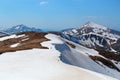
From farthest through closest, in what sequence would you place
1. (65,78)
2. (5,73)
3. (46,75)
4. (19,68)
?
(19,68)
(5,73)
(46,75)
(65,78)

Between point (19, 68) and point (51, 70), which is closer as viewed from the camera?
point (51, 70)

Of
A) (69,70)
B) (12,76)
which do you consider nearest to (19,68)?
(12,76)

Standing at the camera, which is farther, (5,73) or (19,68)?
(19,68)

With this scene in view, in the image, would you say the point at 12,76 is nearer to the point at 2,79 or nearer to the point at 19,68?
the point at 2,79

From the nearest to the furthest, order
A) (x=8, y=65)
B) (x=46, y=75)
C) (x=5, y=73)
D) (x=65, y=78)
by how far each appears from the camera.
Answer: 1. (x=65, y=78)
2. (x=46, y=75)
3. (x=5, y=73)
4. (x=8, y=65)

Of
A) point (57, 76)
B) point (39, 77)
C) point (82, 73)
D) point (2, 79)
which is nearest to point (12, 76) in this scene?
point (2, 79)

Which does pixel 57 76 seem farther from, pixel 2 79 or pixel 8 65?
pixel 8 65

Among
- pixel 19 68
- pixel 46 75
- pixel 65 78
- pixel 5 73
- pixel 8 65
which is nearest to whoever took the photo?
pixel 65 78
